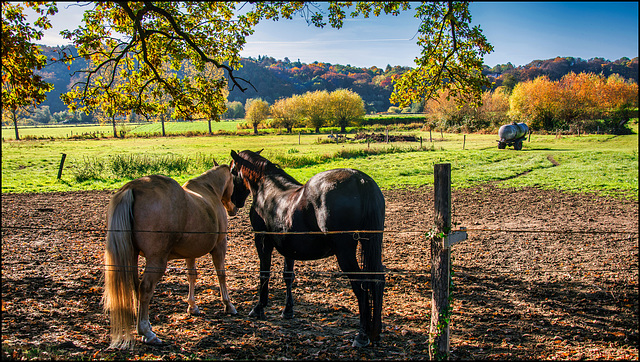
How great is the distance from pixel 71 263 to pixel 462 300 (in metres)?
6.77

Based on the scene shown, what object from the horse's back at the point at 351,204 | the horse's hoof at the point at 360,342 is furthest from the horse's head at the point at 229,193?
the horse's hoof at the point at 360,342

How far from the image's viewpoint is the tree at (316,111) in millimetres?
58406

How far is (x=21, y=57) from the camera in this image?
6.44 metres

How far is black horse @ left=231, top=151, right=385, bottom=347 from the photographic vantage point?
415cm

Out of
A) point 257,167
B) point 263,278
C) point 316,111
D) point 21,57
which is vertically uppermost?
point 316,111

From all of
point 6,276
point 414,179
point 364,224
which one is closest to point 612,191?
point 414,179

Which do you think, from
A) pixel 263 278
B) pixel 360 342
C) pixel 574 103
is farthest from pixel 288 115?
pixel 360 342

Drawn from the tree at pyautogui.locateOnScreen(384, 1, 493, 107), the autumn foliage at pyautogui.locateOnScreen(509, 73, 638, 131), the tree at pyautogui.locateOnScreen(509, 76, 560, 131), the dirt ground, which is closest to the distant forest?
the autumn foliage at pyautogui.locateOnScreen(509, 73, 638, 131)

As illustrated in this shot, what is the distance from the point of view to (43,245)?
7.91m

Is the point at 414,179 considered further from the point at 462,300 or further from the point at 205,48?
the point at 462,300

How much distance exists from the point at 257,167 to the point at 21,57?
4606 millimetres

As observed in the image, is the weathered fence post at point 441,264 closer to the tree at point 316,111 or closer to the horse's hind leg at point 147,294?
the horse's hind leg at point 147,294

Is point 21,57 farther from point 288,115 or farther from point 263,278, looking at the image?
point 288,115

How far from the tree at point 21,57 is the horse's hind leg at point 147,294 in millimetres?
4441
